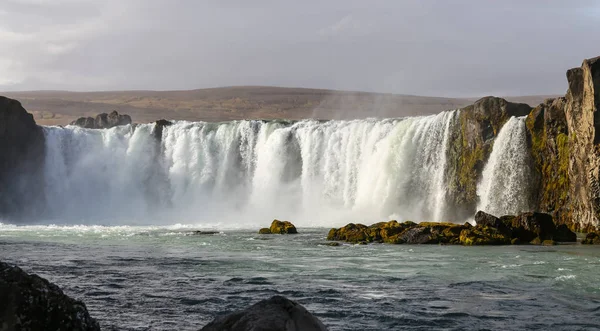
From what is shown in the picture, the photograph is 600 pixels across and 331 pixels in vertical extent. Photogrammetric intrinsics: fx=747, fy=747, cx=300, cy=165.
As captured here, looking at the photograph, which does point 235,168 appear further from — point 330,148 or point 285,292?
point 285,292

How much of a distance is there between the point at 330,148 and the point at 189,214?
45.2ft

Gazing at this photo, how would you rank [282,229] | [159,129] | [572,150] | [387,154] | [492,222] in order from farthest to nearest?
[159,129] → [387,154] → [282,229] → [572,150] → [492,222]

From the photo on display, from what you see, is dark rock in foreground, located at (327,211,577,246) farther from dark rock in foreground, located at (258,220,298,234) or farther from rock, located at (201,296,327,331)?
rock, located at (201,296,327,331)

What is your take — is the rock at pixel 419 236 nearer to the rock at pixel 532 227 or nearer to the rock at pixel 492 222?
the rock at pixel 492 222

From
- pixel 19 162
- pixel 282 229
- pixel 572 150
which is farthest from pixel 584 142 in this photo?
pixel 19 162

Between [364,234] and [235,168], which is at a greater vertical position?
[235,168]

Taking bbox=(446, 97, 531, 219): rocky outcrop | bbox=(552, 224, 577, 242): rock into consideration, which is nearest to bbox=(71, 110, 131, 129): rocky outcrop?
bbox=(446, 97, 531, 219): rocky outcrop

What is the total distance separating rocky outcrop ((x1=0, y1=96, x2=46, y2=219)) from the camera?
60.3 meters

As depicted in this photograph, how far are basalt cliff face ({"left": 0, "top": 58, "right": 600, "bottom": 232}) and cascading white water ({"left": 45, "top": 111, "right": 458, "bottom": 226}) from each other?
96 millimetres

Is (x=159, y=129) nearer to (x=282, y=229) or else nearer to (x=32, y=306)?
(x=282, y=229)

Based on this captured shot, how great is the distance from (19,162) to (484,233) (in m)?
43.5

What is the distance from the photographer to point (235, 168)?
61.0m

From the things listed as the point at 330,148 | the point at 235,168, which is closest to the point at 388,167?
the point at 330,148

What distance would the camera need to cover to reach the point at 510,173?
42.8 meters
